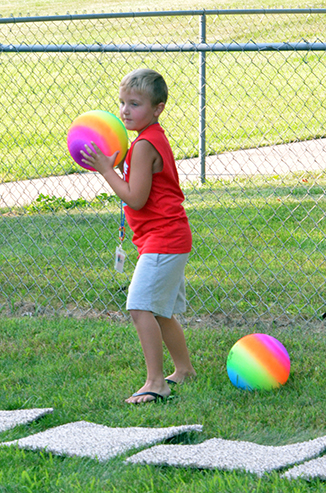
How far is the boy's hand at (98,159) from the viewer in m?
2.96

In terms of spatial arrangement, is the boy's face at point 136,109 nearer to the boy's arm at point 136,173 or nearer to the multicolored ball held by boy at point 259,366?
the boy's arm at point 136,173

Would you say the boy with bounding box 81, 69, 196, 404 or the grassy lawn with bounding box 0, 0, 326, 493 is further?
the boy with bounding box 81, 69, 196, 404

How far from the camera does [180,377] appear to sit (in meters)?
3.22

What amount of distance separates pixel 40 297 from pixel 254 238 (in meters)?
1.97

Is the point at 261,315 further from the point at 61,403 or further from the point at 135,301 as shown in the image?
the point at 61,403

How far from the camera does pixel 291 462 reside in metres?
2.21

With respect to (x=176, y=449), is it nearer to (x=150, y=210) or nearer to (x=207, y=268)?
(x=150, y=210)

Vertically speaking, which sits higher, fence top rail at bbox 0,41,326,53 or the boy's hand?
fence top rail at bbox 0,41,326,53

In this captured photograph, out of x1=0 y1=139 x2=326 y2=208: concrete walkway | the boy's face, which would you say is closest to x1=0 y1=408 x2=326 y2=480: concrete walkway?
the boy's face

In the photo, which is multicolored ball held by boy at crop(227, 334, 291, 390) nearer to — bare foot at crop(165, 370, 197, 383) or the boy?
bare foot at crop(165, 370, 197, 383)

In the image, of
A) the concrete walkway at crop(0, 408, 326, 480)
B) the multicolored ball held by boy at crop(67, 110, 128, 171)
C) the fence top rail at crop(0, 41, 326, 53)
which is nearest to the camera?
the concrete walkway at crop(0, 408, 326, 480)

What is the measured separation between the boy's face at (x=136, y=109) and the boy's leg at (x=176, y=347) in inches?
39.7

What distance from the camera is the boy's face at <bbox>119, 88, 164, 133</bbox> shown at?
2943 millimetres

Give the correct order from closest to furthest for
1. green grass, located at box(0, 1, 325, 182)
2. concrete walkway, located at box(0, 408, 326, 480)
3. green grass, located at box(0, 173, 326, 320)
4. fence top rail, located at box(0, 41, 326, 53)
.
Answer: concrete walkway, located at box(0, 408, 326, 480) < fence top rail, located at box(0, 41, 326, 53) < green grass, located at box(0, 173, 326, 320) < green grass, located at box(0, 1, 325, 182)
